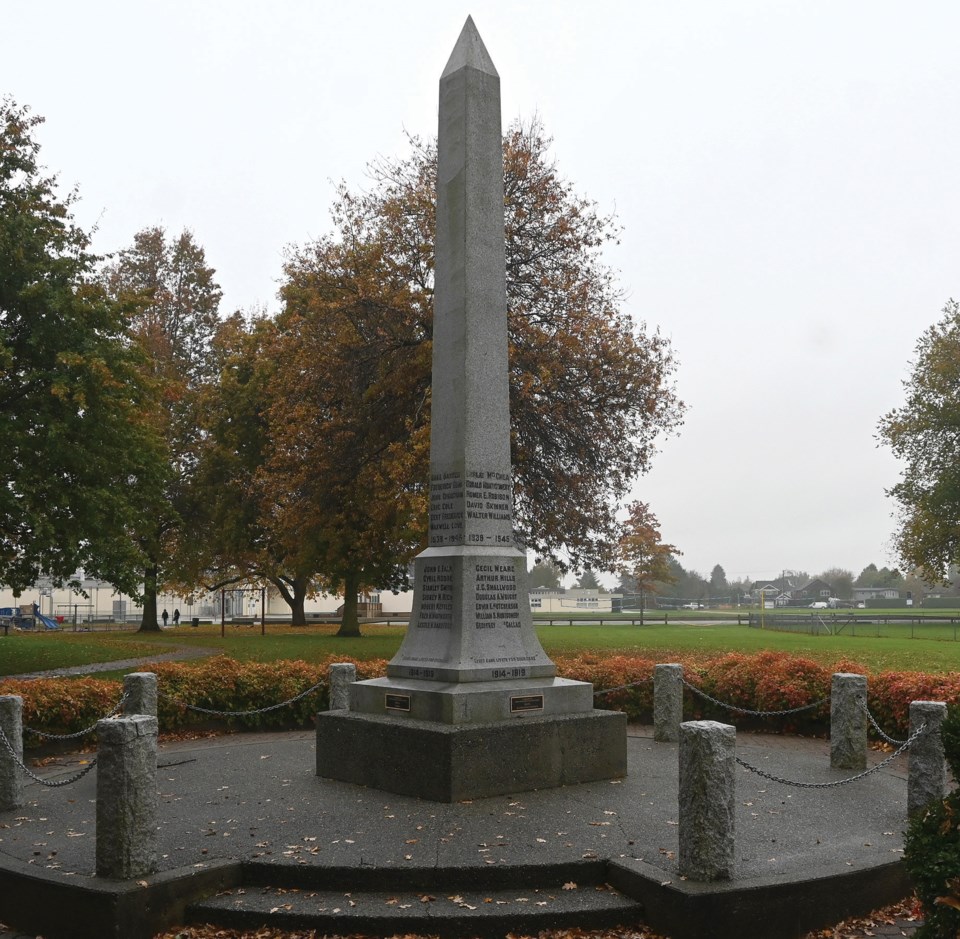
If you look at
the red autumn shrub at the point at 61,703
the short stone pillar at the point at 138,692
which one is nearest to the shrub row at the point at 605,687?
the red autumn shrub at the point at 61,703

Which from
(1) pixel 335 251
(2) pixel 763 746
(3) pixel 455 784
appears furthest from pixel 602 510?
(3) pixel 455 784

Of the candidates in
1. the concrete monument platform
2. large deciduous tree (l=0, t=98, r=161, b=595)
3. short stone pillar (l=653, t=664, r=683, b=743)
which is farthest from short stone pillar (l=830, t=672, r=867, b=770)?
large deciduous tree (l=0, t=98, r=161, b=595)

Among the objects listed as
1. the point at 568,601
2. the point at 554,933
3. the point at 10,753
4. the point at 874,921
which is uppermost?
the point at 10,753

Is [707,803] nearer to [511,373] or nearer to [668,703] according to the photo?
[668,703]

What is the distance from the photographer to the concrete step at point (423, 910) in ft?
20.1

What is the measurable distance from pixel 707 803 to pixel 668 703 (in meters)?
6.36

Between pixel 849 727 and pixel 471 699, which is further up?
pixel 471 699

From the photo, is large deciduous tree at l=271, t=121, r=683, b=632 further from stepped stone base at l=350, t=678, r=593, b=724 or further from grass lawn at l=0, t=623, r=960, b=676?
stepped stone base at l=350, t=678, r=593, b=724

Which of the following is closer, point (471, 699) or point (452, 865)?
point (452, 865)

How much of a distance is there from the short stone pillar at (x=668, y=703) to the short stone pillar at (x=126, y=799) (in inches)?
297

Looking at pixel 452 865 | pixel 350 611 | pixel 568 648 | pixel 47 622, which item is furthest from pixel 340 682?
pixel 47 622

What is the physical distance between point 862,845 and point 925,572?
37.6 meters

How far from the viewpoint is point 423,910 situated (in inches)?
246

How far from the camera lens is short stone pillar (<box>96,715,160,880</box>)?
21.1 feet
